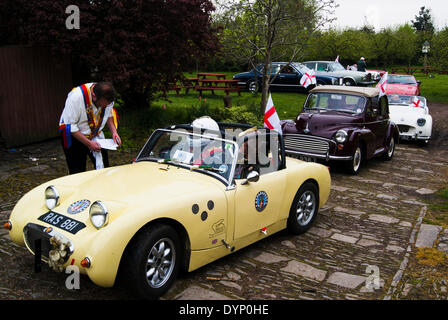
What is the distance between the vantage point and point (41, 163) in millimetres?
8133

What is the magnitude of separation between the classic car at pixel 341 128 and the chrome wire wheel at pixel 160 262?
18.8 feet

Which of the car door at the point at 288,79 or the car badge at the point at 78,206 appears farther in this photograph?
the car door at the point at 288,79

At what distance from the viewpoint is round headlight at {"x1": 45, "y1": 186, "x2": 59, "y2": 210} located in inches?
162

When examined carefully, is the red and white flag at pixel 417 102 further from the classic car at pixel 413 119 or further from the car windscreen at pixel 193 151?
the car windscreen at pixel 193 151

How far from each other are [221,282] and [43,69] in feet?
23.4

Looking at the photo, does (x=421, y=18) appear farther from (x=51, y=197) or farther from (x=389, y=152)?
(x=51, y=197)

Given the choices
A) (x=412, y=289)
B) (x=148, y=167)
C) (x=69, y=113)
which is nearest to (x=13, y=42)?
(x=69, y=113)

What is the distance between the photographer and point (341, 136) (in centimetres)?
908

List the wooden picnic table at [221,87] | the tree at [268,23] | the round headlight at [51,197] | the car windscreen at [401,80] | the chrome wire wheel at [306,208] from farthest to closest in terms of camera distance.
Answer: the car windscreen at [401,80]
the wooden picnic table at [221,87]
the tree at [268,23]
the chrome wire wheel at [306,208]
the round headlight at [51,197]

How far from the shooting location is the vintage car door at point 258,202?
463 centimetres

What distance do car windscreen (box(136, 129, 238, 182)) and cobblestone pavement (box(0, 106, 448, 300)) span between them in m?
1.11

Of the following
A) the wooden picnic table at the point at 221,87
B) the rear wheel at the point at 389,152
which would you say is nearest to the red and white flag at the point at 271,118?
the rear wheel at the point at 389,152

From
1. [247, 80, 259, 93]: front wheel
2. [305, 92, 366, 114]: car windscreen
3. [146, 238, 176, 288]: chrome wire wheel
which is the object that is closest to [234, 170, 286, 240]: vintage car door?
[146, 238, 176, 288]: chrome wire wheel

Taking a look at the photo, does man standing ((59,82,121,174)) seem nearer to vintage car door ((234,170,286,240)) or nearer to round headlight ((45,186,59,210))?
round headlight ((45,186,59,210))
